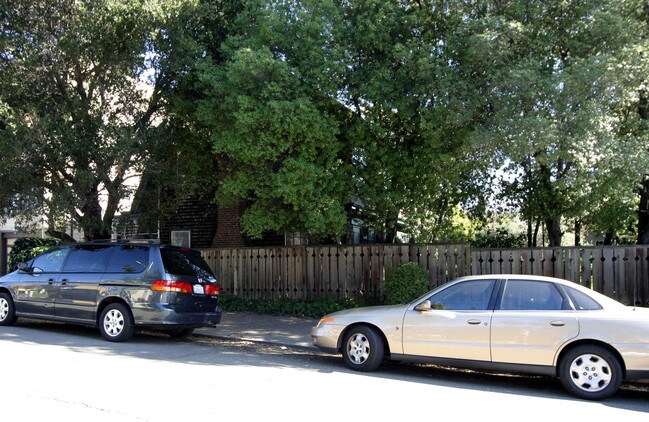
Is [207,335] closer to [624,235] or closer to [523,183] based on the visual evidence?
[523,183]

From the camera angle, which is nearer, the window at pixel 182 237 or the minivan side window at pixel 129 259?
the minivan side window at pixel 129 259

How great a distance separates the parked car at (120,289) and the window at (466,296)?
4546 mm

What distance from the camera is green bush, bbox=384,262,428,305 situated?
13.0 metres

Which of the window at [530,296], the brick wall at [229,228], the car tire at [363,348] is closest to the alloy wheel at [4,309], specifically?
the car tire at [363,348]

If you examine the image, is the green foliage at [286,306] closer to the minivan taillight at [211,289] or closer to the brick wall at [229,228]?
the minivan taillight at [211,289]

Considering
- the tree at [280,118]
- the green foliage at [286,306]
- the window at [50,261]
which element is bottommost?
the green foliage at [286,306]

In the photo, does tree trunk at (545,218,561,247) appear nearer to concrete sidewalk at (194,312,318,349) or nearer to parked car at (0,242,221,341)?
concrete sidewalk at (194,312,318,349)

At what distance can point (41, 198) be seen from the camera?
13961 millimetres

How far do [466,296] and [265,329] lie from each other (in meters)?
5.52

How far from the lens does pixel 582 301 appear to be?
7.43m

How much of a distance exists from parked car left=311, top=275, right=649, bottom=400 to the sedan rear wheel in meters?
6.95

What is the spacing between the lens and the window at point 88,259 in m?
10.8

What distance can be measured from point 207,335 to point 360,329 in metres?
4.18

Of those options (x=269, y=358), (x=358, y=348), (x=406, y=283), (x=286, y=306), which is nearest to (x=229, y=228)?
(x=286, y=306)
